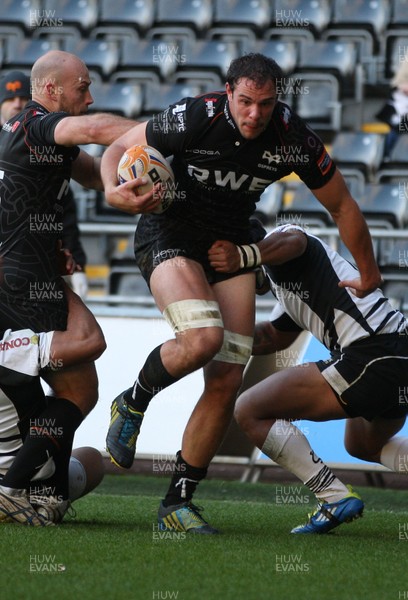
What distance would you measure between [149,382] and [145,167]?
0.98m

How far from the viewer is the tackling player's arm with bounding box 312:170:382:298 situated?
16.5 ft

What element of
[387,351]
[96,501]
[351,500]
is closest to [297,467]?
[351,500]

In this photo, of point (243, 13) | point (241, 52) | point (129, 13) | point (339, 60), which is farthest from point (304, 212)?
point (129, 13)

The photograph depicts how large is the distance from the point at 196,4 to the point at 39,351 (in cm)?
996

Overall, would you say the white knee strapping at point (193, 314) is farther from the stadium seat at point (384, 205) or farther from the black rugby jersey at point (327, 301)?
the stadium seat at point (384, 205)

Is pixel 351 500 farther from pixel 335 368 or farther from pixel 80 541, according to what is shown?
pixel 80 541

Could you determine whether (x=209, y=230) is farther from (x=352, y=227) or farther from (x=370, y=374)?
A: (x=370, y=374)

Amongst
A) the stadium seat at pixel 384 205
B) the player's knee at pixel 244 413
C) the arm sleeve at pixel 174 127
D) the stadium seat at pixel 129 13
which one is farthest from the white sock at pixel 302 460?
the stadium seat at pixel 129 13

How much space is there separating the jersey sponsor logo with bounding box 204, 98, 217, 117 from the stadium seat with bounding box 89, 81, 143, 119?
26.0 ft

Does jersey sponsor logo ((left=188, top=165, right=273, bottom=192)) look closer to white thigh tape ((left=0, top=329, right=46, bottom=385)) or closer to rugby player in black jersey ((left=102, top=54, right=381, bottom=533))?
rugby player in black jersey ((left=102, top=54, right=381, bottom=533))

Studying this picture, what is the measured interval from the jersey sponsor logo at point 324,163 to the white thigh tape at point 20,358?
150cm

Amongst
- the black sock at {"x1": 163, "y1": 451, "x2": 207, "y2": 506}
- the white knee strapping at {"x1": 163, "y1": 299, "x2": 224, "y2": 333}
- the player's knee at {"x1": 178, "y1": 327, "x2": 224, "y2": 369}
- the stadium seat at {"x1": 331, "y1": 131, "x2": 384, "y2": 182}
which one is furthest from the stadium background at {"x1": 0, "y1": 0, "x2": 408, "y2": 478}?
the player's knee at {"x1": 178, "y1": 327, "x2": 224, "y2": 369}

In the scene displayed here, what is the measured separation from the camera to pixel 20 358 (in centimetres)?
509

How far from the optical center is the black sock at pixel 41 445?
5.04m
